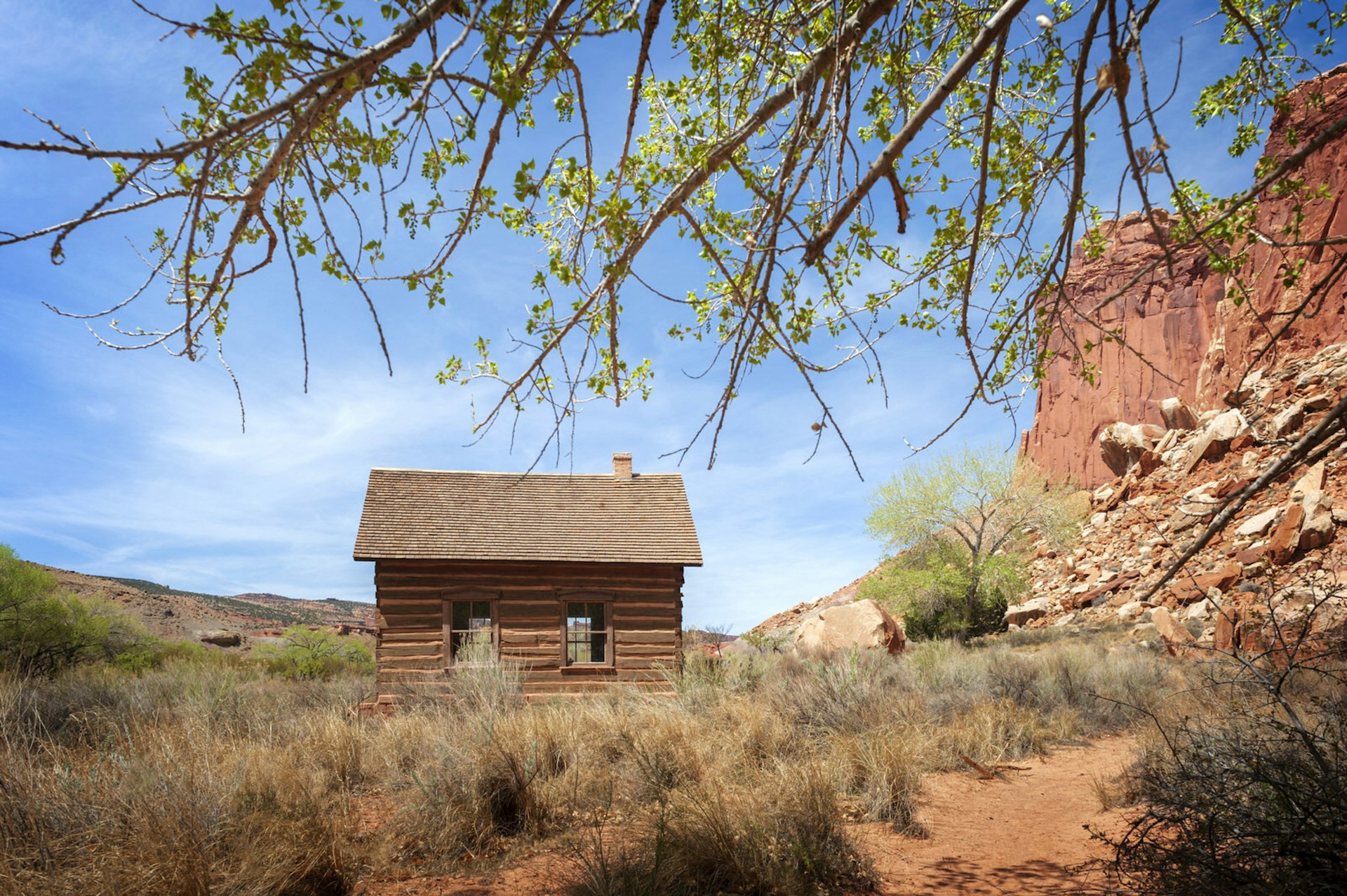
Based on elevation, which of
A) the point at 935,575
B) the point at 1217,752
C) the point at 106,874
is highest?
the point at 935,575

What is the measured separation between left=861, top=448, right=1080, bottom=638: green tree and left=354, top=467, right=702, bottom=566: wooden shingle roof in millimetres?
11264

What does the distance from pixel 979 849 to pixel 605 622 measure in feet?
33.3

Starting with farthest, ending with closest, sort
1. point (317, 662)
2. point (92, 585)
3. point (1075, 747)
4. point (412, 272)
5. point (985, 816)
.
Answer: point (92, 585) → point (317, 662) → point (1075, 747) → point (985, 816) → point (412, 272)

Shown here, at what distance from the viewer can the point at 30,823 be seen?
4355mm

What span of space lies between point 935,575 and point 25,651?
23136mm

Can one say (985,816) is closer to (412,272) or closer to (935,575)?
(412,272)

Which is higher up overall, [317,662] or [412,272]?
[412,272]

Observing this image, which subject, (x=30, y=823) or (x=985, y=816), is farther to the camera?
(x=985, y=816)

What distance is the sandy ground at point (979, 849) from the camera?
15.6ft

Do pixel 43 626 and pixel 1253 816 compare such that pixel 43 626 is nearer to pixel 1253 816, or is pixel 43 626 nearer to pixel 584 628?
pixel 584 628

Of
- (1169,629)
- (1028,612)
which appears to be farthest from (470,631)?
(1028,612)

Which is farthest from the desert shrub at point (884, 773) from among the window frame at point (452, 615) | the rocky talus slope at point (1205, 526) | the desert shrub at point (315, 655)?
the desert shrub at point (315, 655)

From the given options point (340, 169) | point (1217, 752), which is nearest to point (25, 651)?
point (340, 169)

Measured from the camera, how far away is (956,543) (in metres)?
27.8
